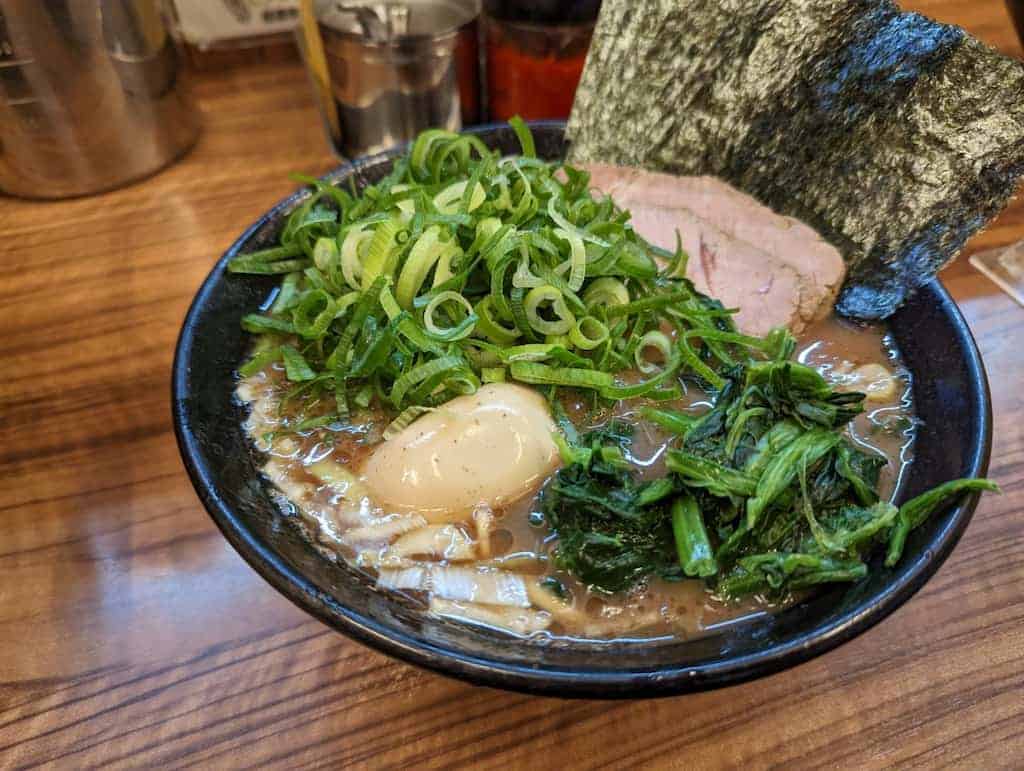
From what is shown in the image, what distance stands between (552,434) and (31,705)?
34.8 inches

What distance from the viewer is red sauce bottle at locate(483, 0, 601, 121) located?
79.0 inches

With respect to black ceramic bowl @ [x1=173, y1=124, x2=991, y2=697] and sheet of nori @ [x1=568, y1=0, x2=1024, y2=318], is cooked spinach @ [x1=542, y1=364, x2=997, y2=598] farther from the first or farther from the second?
sheet of nori @ [x1=568, y1=0, x2=1024, y2=318]

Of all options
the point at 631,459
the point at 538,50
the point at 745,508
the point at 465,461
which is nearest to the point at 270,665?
the point at 465,461

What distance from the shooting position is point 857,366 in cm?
137

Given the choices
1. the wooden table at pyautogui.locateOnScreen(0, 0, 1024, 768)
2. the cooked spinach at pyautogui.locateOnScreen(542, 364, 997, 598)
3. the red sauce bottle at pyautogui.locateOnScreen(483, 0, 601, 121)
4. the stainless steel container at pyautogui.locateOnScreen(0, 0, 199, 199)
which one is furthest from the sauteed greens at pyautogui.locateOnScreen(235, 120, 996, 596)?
the stainless steel container at pyautogui.locateOnScreen(0, 0, 199, 199)

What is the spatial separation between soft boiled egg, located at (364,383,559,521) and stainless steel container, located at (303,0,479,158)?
1.25 metres

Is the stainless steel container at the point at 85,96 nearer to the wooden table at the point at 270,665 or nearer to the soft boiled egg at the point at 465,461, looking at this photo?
the wooden table at the point at 270,665

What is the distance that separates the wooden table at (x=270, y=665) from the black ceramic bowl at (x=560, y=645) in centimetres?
20

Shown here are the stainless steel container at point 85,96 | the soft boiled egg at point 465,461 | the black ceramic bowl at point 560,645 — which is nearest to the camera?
the black ceramic bowl at point 560,645

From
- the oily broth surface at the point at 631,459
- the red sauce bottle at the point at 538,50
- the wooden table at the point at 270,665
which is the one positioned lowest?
the wooden table at the point at 270,665

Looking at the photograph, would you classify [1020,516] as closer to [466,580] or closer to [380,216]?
[466,580]

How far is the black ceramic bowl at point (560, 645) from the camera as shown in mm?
852

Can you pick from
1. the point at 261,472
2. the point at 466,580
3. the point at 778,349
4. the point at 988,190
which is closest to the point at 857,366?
the point at 778,349

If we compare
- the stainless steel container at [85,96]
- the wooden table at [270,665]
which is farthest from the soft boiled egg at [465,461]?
the stainless steel container at [85,96]
